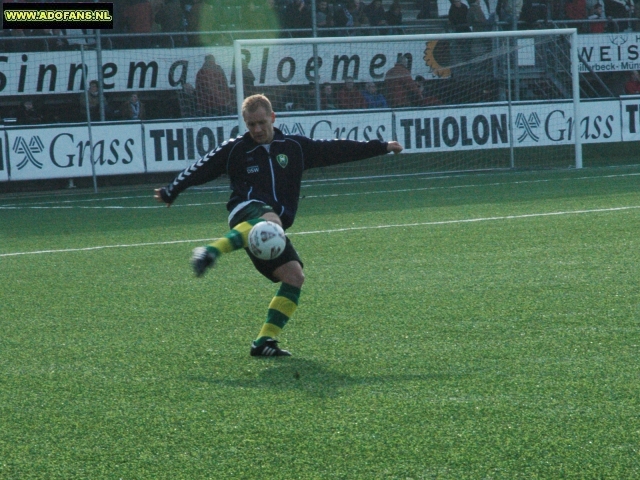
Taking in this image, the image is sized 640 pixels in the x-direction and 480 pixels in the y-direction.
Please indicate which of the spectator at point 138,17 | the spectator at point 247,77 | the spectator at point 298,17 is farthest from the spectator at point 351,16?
the spectator at point 138,17

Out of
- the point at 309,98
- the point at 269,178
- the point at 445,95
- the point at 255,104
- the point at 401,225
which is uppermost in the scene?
the point at 255,104

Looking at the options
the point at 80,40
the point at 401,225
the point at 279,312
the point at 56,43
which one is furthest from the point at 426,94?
the point at 279,312

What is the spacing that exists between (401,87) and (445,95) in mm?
846

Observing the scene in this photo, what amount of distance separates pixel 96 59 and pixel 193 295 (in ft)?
39.1

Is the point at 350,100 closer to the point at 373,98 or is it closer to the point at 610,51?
the point at 373,98

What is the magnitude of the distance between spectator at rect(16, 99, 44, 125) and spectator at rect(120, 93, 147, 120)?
1427 mm

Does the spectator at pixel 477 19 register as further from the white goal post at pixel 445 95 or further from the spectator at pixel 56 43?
the spectator at pixel 56 43

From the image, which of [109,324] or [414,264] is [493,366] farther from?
[414,264]

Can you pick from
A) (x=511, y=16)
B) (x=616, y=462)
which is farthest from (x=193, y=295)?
(x=511, y=16)

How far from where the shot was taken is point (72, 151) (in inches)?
683

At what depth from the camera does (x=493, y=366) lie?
15.8ft

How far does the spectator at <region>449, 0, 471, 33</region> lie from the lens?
839 inches

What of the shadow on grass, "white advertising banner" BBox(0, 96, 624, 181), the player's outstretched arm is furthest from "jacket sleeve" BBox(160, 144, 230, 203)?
"white advertising banner" BBox(0, 96, 624, 181)

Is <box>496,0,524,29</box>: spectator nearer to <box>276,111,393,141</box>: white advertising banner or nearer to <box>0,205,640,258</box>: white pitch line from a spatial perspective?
<box>276,111,393,141</box>: white advertising banner
